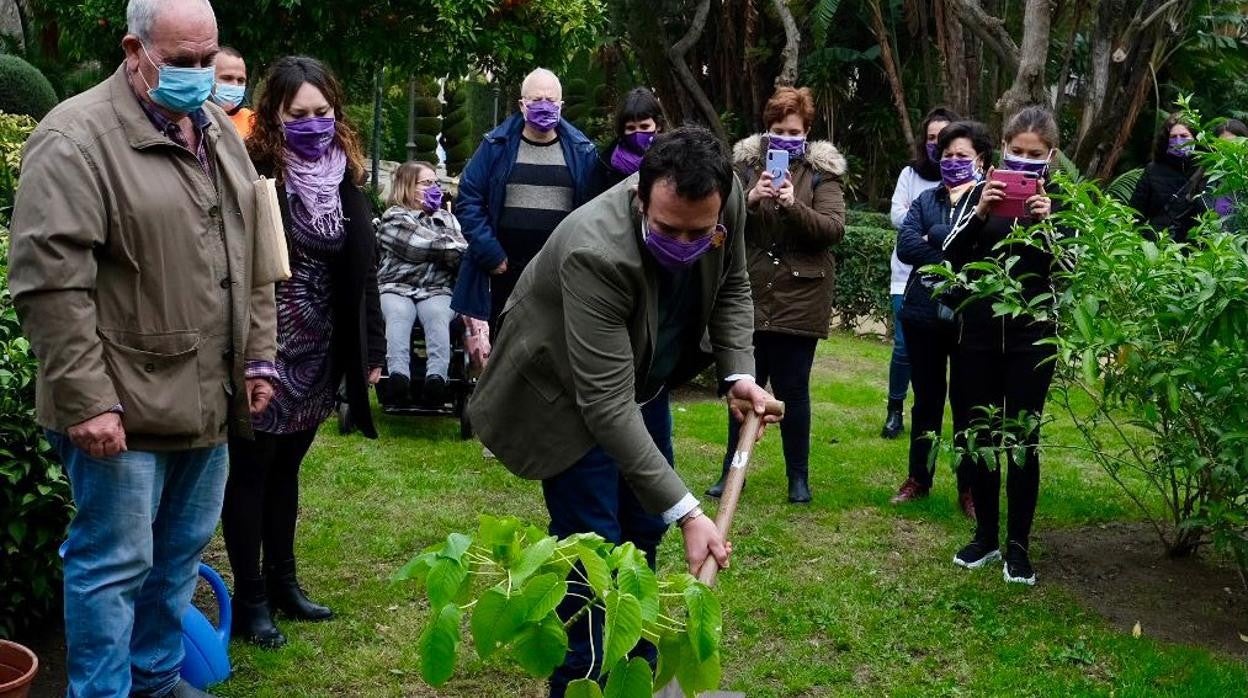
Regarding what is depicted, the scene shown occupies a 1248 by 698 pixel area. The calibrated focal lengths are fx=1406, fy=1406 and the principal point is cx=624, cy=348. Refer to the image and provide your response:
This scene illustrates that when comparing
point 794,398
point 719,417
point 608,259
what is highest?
point 608,259

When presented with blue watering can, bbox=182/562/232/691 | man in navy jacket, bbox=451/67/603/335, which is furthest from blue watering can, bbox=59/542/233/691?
man in navy jacket, bbox=451/67/603/335

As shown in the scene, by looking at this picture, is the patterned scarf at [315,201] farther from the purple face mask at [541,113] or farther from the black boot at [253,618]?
the purple face mask at [541,113]

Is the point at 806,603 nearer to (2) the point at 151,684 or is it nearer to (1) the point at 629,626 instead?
(2) the point at 151,684

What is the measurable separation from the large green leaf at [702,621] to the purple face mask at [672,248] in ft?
3.61

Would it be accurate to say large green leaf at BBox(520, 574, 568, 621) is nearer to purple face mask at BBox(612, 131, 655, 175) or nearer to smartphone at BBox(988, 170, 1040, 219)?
smartphone at BBox(988, 170, 1040, 219)

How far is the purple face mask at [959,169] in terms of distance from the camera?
636 centimetres

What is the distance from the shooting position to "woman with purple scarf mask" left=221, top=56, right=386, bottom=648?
4.67 m

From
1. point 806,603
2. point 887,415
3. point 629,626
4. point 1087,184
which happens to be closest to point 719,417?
point 887,415

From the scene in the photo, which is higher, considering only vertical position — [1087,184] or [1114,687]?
[1087,184]

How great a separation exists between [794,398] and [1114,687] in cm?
238

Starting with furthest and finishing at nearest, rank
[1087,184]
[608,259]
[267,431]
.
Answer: [1087,184] < [267,431] < [608,259]

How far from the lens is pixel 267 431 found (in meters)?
4.69

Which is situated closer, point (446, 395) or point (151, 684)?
point (151, 684)

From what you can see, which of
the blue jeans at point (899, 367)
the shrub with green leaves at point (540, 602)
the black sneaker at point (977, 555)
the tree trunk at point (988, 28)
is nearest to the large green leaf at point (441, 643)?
the shrub with green leaves at point (540, 602)
